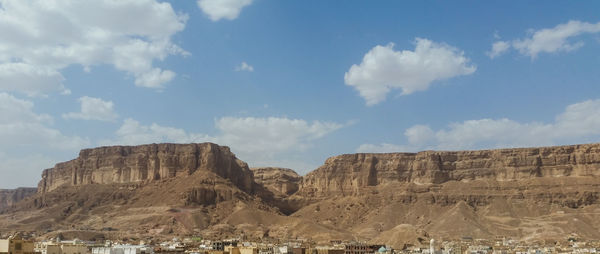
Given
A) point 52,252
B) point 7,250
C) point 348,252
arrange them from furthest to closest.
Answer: point 348,252 → point 52,252 → point 7,250

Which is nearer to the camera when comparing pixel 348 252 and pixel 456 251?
pixel 456 251

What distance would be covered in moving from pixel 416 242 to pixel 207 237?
57.1 meters

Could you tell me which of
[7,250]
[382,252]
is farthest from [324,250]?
[7,250]

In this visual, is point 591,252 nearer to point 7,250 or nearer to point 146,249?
point 146,249

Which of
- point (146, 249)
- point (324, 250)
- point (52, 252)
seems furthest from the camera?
point (324, 250)

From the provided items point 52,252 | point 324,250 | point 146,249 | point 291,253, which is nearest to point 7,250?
point 52,252

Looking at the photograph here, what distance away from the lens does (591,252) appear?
128375 millimetres

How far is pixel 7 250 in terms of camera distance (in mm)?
64312

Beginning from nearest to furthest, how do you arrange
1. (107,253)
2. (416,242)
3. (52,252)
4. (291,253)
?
(52,252), (107,253), (291,253), (416,242)

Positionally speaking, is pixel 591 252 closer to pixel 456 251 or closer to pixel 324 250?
pixel 456 251

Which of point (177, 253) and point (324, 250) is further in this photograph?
point (324, 250)

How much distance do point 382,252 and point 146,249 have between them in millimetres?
46261

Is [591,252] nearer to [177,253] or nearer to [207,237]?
[177,253]

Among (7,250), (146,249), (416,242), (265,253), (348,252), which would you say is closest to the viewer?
(7,250)
